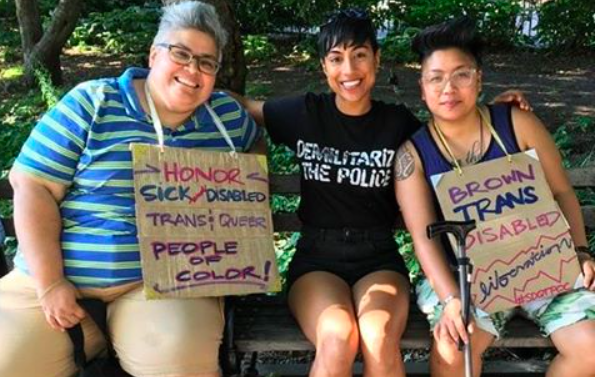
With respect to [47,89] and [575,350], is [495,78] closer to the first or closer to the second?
[47,89]

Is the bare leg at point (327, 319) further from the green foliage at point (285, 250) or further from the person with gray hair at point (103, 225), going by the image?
the green foliage at point (285, 250)

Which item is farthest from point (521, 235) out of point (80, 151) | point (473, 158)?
point (80, 151)

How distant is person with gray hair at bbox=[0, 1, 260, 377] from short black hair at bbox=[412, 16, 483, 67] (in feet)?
2.86

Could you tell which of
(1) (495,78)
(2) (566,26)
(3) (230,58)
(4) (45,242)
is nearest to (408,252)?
(3) (230,58)

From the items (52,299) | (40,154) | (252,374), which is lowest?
(252,374)

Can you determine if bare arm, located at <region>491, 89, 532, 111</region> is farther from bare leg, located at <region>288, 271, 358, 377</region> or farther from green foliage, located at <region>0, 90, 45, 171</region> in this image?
green foliage, located at <region>0, 90, 45, 171</region>

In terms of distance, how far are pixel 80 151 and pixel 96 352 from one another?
32.7 inches

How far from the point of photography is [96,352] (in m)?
3.13

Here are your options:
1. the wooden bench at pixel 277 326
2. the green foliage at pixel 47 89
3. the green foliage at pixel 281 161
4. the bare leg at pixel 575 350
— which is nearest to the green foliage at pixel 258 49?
the green foliage at pixel 47 89

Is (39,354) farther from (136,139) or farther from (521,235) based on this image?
(521,235)

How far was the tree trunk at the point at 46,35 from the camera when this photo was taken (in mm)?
10805

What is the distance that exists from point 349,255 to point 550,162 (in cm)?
96

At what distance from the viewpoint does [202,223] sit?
319 cm

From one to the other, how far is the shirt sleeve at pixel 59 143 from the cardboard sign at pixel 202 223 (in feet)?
0.79
